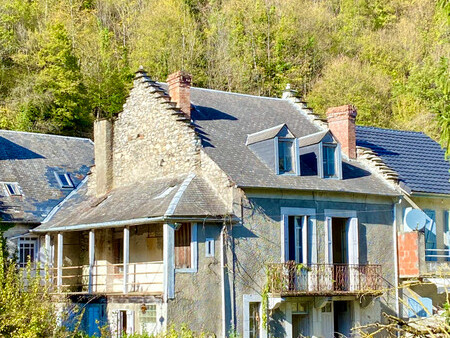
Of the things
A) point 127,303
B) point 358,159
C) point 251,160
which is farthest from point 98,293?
point 358,159

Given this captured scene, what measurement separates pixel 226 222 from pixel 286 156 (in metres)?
3.41

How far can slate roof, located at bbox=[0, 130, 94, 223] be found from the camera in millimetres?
27203

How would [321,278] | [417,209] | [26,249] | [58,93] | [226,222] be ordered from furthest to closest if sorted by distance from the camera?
[58,93], [26,249], [417,209], [321,278], [226,222]

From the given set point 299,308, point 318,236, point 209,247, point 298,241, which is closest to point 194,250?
point 209,247

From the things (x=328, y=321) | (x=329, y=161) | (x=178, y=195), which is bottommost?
(x=328, y=321)

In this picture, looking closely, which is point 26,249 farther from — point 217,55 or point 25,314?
point 217,55

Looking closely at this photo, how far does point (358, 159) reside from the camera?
26.4 metres

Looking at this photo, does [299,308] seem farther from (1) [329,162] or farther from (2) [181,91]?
(2) [181,91]

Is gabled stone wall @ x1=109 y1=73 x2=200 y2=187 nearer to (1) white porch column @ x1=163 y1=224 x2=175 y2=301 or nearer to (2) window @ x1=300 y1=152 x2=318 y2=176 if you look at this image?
(1) white porch column @ x1=163 y1=224 x2=175 y2=301

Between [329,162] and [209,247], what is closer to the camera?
[209,247]

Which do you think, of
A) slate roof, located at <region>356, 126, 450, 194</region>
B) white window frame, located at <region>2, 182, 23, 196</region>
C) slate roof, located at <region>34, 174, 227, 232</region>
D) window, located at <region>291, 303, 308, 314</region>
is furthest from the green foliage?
slate roof, located at <region>356, 126, 450, 194</region>

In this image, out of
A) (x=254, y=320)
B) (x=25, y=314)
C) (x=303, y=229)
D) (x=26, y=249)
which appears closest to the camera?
(x=25, y=314)

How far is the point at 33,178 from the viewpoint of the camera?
1137 inches

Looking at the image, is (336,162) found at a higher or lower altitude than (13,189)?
higher
